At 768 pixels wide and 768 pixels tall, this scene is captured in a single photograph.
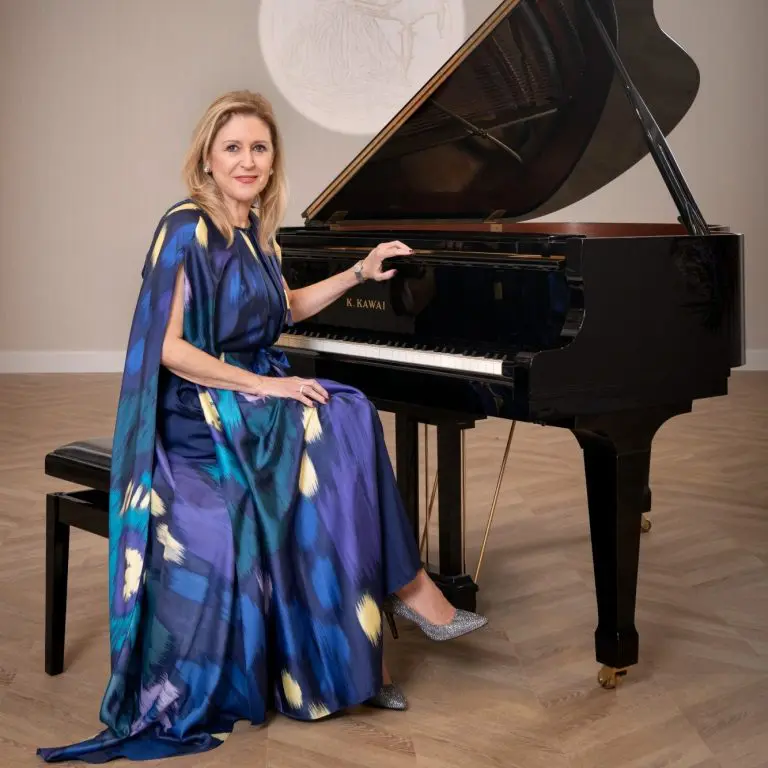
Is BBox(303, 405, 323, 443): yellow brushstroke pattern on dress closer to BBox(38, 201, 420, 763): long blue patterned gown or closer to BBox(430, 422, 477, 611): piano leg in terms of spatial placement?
BBox(38, 201, 420, 763): long blue patterned gown

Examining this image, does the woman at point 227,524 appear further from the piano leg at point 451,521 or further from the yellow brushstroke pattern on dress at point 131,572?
the piano leg at point 451,521

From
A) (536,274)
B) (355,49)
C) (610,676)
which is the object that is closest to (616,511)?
(610,676)

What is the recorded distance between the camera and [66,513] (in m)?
2.91

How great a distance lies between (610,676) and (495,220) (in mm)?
1365

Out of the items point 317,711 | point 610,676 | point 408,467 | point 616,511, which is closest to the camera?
point 317,711

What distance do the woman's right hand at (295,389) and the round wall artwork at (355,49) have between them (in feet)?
19.5

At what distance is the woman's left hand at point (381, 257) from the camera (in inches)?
122

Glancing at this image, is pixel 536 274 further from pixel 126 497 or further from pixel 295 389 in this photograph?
pixel 126 497

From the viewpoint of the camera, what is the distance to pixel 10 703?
110 inches

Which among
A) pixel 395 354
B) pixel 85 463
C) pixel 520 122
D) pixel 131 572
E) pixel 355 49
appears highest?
pixel 355 49

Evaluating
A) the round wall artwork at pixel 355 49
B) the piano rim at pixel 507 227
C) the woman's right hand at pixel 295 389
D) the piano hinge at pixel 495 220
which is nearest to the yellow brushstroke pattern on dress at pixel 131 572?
the woman's right hand at pixel 295 389

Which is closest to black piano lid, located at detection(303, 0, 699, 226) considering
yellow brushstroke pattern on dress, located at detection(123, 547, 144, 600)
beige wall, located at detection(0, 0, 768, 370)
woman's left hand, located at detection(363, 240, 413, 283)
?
woman's left hand, located at detection(363, 240, 413, 283)

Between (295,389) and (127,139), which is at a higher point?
(127,139)

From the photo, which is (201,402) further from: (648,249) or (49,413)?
→ (49,413)
